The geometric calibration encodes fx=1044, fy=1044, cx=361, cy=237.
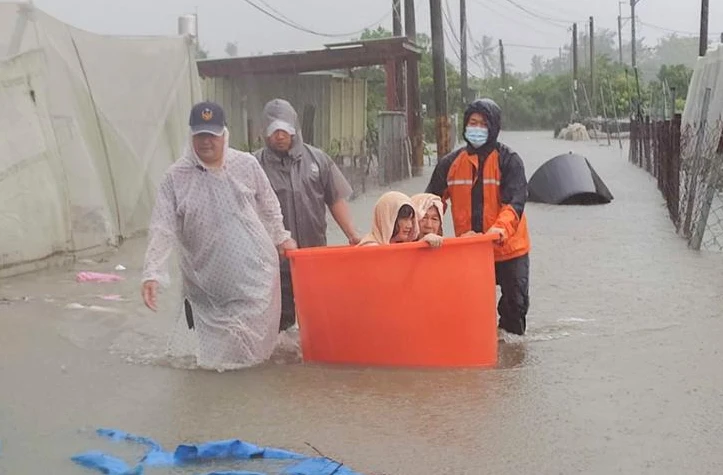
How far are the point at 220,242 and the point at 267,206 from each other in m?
0.35

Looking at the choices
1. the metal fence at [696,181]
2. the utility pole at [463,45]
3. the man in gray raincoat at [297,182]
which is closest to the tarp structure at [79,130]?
the man in gray raincoat at [297,182]

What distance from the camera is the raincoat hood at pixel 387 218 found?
5.75m

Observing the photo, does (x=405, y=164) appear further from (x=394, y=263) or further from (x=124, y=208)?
(x=394, y=263)

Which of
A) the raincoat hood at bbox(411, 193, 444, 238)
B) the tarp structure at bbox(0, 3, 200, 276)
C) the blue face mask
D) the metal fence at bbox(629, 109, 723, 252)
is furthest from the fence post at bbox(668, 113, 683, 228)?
the raincoat hood at bbox(411, 193, 444, 238)

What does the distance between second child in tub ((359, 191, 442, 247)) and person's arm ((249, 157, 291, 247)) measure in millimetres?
528

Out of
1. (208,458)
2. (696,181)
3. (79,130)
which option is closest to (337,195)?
(208,458)

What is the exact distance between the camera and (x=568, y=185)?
657 inches

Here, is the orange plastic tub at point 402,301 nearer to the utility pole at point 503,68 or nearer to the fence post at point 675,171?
the fence post at point 675,171

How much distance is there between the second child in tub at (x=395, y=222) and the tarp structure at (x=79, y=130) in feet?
15.8

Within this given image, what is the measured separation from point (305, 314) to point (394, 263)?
0.65 m

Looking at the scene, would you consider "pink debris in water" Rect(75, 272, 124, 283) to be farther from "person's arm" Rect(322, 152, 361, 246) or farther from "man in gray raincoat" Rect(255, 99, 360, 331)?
"person's arm" Rect(322, 152, 361, 246)

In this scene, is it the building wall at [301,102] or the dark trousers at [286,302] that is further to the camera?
the building wall at [301,102]

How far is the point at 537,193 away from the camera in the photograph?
17109 millimetres

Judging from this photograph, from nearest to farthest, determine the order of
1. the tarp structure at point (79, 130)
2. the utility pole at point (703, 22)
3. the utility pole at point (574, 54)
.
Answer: the tarp structure at point (79, 130), the utility pole at point (703, 22), the utility pole at point (574, 54)
